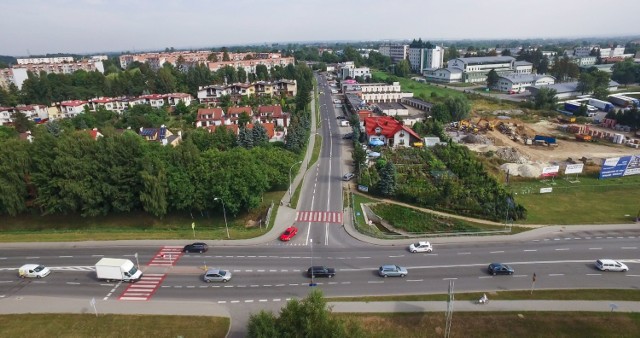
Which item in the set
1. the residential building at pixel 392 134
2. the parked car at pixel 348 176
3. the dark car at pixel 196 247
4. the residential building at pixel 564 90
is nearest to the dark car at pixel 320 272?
the dark car at pixel 196 247

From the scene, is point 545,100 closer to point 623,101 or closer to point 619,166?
point 623,101

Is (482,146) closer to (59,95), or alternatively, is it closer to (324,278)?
(324,278)

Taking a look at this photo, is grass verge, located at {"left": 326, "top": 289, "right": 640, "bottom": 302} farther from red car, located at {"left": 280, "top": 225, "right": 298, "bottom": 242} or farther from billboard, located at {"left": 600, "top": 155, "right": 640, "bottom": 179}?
billboard, located at {"left": 600, "top": 155, "right": 640, "bottom": 179}

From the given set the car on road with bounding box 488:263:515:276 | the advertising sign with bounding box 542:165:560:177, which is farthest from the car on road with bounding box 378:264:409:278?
the advertising sign with bounding box 542:165:560:177

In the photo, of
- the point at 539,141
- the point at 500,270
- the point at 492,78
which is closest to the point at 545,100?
the point at 492,78

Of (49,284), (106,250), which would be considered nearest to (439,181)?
(106,250)

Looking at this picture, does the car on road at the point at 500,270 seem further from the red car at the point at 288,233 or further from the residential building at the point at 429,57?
the residential building at the point at 429,57
